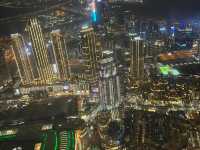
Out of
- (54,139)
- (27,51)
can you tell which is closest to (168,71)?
(27,51)

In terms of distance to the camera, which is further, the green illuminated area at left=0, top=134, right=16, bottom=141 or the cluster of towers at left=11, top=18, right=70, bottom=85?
the cluster of towers at left=11, top=18, right=70, bottom=85

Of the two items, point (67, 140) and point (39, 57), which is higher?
point (39, 57)

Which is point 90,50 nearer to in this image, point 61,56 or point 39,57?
point 61,56

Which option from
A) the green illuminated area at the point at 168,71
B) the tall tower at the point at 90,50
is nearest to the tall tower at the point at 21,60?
the tall tower at the point at 90,50

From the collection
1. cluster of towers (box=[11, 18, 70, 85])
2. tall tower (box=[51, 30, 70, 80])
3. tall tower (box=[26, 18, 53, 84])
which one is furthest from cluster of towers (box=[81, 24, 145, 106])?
tall tower (box=[26, 18, 53, 84])

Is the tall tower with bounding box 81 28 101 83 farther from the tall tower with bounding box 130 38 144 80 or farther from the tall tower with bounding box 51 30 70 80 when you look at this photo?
the tall tower with bounding box 130 38 144 80
